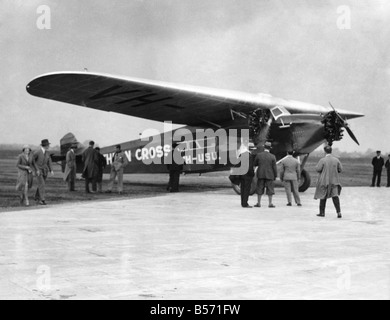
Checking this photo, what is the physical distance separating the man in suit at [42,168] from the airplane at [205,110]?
66.9 inches

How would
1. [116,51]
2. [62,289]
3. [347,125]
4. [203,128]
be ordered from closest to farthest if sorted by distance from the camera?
[62,289] → [347,125] → [203,128] → [116,51]

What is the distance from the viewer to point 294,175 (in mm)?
14281

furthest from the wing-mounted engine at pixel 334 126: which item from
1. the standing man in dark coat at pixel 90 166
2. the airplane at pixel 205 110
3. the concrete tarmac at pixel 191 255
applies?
the standing man in dark coat at pixel 90 166

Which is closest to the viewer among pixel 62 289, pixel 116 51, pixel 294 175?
pixel 62 289

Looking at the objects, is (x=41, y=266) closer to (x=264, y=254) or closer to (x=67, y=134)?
(x=264, y=254)

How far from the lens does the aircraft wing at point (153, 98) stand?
578 inches

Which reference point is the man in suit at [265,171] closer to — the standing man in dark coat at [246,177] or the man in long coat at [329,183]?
the standing man in dark coat at [246,177]

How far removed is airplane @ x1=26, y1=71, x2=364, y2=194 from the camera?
15148mm

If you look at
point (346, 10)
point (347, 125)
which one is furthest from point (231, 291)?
point (346, 10)

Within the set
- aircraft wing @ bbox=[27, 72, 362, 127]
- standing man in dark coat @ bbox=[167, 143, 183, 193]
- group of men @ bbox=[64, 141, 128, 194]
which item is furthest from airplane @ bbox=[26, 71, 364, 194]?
group of men @ bbox=[64, 141, 128, 194]

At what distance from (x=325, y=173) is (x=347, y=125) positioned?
17.4ft

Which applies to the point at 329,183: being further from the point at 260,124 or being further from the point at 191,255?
the point at 260,124

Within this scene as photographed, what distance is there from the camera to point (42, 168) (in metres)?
13.9

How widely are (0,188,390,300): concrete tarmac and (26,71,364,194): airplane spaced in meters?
4.53
